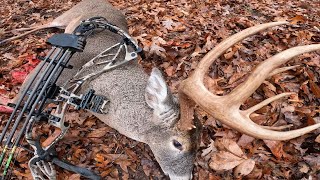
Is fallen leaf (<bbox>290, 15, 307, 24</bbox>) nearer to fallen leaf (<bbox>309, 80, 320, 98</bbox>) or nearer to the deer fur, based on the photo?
fallen leaf (<bbox>309, 80, 320, 98</bbox>)

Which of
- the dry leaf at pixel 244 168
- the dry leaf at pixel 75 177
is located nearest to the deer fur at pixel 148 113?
the dry leaf at pixel 244 168

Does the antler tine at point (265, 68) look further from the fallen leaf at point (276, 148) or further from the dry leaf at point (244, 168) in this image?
the fallen leaf at point (276, 148)

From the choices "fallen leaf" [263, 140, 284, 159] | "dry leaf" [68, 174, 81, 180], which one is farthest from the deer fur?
"fallen leaf" [263, 140, 284, 159]

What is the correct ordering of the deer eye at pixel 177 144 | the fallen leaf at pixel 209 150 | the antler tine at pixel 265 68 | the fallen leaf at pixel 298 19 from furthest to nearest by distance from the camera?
the fallen leaf at pixel 298 19
the fallen leaf at pixel 209 150
the deer eye at pixel 177 144
the antler tine at pixel 265 68

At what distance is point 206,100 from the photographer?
2.53 metres

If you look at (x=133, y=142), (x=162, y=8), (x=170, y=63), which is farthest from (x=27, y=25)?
(x=133, y=142)

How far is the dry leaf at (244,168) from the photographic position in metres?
3.34

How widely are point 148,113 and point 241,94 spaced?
4.16 ft

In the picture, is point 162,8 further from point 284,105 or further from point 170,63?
point 284,105

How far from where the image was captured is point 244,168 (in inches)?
132

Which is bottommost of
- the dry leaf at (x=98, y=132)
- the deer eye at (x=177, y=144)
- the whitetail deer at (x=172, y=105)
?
the dry leaf at (x=98, y=132)

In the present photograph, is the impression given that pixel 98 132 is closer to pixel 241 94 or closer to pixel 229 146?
pixel 229 146

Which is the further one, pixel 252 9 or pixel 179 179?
pixel 252 9

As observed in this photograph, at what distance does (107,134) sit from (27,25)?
3.99 m
